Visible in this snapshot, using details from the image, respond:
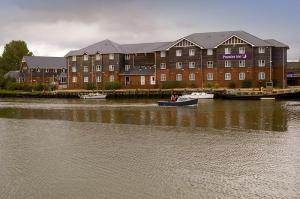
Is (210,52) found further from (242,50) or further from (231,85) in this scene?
(231,85)

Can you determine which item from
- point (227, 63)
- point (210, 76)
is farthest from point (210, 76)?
point (227, 63)

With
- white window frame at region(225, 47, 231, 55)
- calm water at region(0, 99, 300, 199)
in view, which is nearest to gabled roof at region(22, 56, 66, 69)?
white window frame at region(225, 47, 231, 55)

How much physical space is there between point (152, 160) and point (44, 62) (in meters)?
107

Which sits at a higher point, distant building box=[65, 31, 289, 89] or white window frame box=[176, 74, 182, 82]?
distant building box=[65, 31, 289, 89]

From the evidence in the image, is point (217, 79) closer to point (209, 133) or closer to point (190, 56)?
point (190, 56)

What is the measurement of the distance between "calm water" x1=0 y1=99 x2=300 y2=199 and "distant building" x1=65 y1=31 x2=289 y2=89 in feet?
156

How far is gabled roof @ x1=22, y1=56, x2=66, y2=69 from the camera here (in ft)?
399

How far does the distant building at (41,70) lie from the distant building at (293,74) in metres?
54.8

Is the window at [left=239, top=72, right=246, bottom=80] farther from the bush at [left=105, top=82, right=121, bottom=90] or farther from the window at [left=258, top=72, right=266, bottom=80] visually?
the bush at [left=105, top=82, right=121, bottom=90]

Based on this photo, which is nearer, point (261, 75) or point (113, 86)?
point (261, 75)

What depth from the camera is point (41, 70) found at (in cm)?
12262

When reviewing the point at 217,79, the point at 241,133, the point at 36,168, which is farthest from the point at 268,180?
the point at 217,79

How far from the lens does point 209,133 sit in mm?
31281

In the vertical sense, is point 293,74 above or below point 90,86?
above
